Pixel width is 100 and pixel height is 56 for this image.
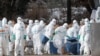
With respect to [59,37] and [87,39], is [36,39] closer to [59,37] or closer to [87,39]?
[59,37]

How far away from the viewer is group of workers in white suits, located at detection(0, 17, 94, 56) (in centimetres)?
1027

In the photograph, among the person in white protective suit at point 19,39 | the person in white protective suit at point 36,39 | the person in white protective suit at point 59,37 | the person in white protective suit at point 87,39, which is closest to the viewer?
the person in white protective suit at point 19,39

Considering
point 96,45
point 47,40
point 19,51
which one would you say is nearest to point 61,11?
point 47,40

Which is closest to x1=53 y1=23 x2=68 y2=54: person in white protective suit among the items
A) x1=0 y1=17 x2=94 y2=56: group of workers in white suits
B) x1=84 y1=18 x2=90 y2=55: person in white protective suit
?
x1=0 y1=17 x2=94 y2=56: group of workers in white suits

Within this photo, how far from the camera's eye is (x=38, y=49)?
11.1m

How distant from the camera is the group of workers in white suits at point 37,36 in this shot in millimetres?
10266

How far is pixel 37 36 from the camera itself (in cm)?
1112

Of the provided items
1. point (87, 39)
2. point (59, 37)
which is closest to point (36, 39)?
point (59, 37)

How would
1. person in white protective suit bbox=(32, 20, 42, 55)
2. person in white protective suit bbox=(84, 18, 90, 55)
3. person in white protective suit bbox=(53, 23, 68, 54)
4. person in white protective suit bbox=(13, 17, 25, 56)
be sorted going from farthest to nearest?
1. person in white protective suit bbox=(32, 20, 42, 55)
2. person in white protective suit bbox=(53, 23, 68, 54)
3. person in white protective suit bbox=(84, 18, 90, 55)
4. person in white protective suit bbox=(13, 17, 25, 56)

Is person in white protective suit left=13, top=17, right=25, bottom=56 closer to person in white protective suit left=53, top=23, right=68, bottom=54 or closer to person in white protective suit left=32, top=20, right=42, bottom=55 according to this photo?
person in white protective suit left=32, top=20, right=42, bottom=55

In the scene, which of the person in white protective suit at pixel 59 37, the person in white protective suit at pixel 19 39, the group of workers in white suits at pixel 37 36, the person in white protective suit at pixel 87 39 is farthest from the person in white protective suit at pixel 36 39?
the person in white protective suit at pixel 87 39

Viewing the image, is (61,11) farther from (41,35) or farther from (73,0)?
(41,35)

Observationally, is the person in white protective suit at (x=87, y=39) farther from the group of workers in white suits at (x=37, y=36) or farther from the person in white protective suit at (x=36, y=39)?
the person in white protective suit at (x=36, y=39)

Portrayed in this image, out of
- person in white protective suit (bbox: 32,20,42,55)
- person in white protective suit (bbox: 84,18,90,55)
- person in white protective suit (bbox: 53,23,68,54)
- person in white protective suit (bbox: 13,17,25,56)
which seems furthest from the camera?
person in white protective suit (bbox: 32,20,42,55)
